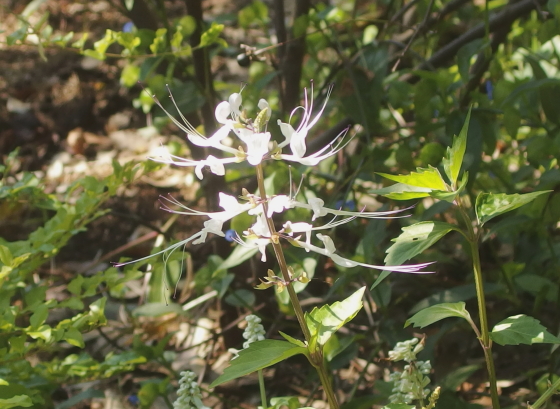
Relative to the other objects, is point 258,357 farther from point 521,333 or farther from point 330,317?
point 521,333

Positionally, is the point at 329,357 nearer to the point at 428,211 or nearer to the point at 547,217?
the point at 428,211

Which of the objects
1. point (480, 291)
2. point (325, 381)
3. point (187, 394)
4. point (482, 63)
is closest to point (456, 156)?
point (480, 291)

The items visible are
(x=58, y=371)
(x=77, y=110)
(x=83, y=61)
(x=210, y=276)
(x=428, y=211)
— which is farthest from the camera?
(x=83, y=61)

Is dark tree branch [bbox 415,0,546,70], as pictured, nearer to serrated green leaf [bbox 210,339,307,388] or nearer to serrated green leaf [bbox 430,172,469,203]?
serrated green leaf [bbox 430,172,469,203]

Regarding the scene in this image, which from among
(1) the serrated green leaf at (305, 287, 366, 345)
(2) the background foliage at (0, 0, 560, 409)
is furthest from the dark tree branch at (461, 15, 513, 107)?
(1) the serrated green leaf at (305, 287, 366, 345)

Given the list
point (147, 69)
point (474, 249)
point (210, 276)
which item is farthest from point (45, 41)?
point (474, 249)

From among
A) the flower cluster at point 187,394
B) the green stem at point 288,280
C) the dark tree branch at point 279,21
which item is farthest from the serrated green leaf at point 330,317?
the dark tree branch at point 279,21
